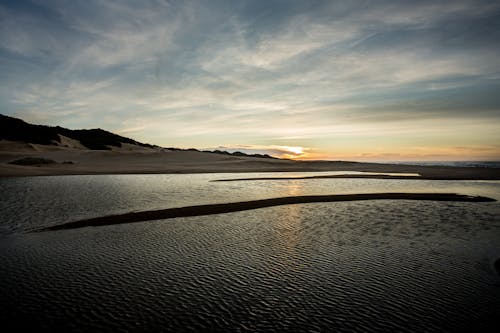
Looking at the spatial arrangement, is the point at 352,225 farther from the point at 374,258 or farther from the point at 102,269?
the point at 102,269

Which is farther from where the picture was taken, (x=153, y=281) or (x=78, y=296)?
(x=153, y=281)

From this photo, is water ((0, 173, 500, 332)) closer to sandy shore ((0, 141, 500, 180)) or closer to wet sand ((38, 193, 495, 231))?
wet sand ((38, 193, 495, 231))

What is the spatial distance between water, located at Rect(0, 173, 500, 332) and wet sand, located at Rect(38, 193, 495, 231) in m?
0.89

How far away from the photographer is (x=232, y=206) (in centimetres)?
1326

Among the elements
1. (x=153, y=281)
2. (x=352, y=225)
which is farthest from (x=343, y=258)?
(x=153, y=281)

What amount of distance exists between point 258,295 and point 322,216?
7.00 m

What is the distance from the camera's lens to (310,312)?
4.46 m

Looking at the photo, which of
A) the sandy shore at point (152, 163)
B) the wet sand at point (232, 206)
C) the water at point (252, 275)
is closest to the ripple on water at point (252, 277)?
the water at point (252, 275)

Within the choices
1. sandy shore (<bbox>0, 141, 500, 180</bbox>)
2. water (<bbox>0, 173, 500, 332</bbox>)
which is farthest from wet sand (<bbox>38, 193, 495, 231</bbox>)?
sandy shore (<bbox>0, 141, 500, 180</bbox>)

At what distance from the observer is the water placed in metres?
4.29

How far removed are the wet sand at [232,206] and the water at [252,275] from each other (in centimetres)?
89

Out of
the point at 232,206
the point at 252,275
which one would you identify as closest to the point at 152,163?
the point at 232,206

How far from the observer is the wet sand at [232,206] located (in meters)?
10.2

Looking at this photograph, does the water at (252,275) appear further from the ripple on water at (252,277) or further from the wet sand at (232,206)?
the wet sand at (232,206)
